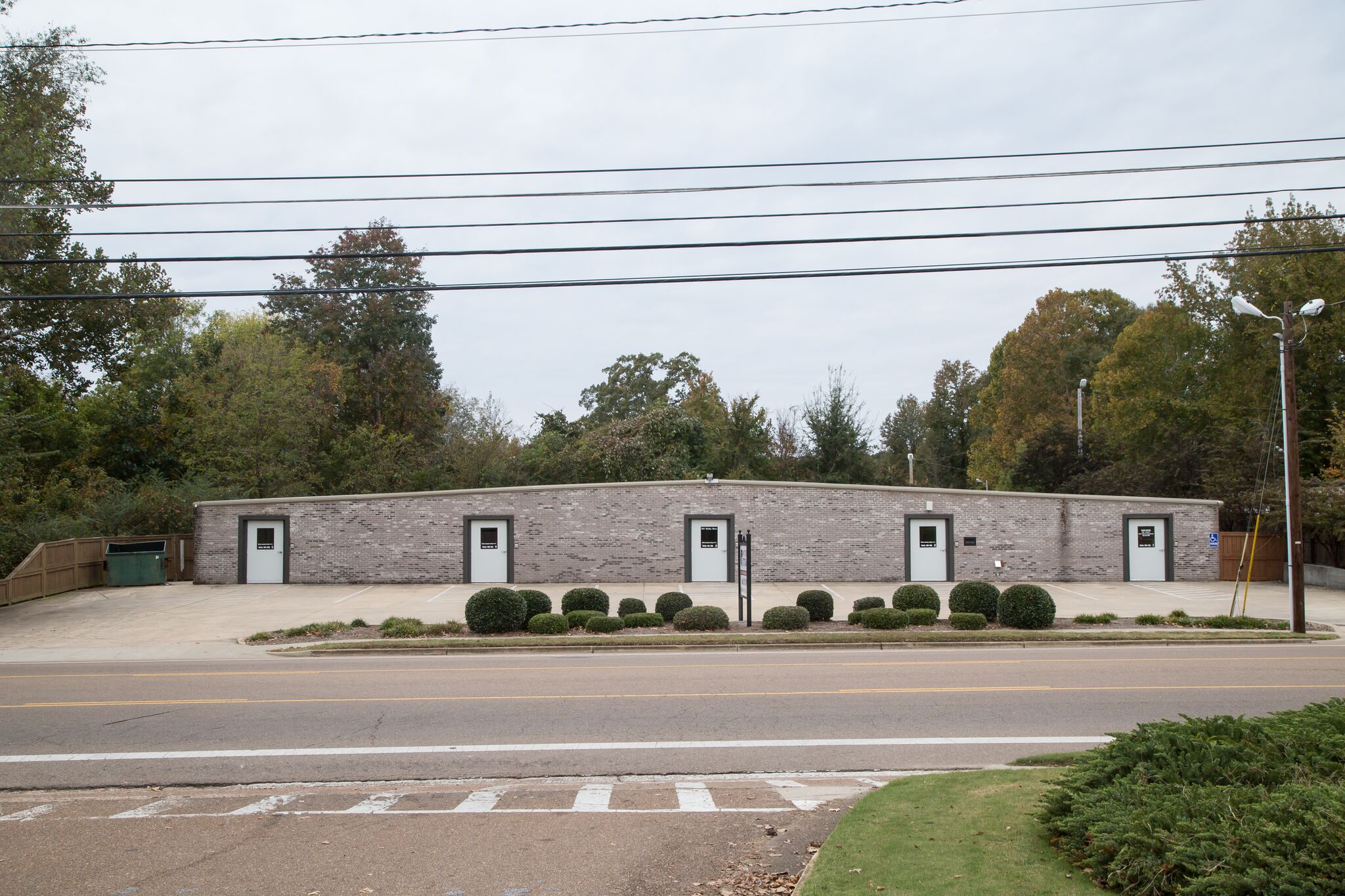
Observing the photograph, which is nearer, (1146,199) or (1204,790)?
(1204,790)

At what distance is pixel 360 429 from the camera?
4519cm

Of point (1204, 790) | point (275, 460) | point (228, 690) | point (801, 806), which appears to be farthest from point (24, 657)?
point (275, 460)

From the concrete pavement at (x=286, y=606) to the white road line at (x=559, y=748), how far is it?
26.3 ft

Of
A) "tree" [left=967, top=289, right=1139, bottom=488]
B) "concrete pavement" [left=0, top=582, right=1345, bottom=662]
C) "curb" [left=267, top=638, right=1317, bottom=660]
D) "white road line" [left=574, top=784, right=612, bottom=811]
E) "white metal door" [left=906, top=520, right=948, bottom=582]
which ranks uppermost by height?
"tree" [left=967, top=289, right=1139, bottom=488]

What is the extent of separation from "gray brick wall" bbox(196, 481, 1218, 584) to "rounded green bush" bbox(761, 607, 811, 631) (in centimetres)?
1025

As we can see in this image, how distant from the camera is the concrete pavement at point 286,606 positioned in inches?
770

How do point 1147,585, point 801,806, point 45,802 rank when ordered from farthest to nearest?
point 1147,585, point 45,802, point 801,806

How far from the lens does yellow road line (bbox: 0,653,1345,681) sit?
14820mm

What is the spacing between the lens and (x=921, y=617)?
64.7 ft

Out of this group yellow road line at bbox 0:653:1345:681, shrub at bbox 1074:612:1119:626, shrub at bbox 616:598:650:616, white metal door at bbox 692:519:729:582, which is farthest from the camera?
white metal door at bbox 692:519:729:582

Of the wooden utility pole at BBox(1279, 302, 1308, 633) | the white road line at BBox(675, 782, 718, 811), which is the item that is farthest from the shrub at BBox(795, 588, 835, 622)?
the white road line at BBox(675, 782, 718, 811)

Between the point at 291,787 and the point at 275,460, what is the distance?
35.9 m

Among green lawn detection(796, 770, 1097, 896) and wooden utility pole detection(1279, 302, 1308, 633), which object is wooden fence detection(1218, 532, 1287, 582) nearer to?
wooden utility pole detection(1279, 302, 1308, 633)

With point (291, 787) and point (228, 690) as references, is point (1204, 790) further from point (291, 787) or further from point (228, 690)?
point (228, 690)
